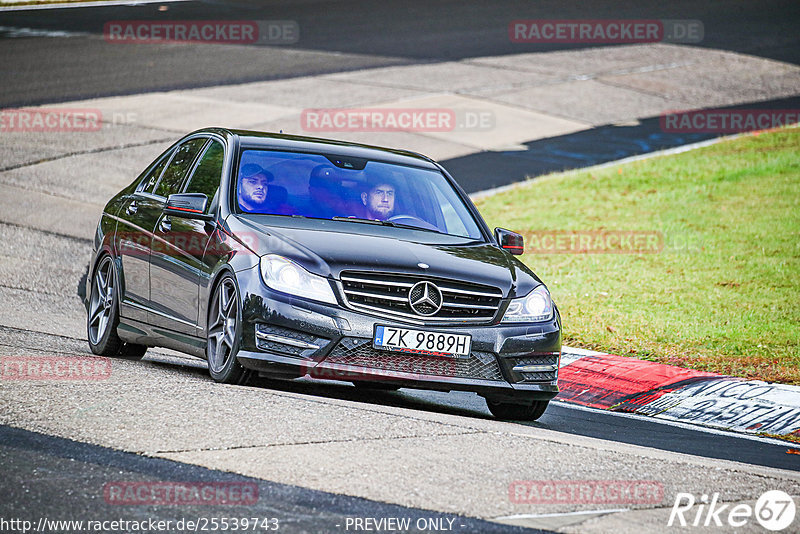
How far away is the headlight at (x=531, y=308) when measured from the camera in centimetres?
773

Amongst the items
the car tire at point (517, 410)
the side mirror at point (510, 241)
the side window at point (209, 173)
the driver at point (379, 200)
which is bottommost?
the car tire at point (517, 410)

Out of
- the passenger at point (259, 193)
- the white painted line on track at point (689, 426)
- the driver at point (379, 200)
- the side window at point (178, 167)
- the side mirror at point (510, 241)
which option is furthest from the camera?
the side window at point (178, 167)

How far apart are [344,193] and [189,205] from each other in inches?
40.9

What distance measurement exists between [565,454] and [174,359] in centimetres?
468

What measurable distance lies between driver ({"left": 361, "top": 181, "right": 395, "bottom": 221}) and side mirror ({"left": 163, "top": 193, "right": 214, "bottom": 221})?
1055 mm

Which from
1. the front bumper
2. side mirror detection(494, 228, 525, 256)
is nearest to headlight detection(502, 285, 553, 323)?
the front bumper

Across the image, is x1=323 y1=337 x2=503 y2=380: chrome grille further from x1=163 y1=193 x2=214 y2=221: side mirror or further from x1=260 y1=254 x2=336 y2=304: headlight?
x1=163 y1=193 x2=214 y2=221: side mirror

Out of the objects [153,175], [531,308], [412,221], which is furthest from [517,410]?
[153,175]

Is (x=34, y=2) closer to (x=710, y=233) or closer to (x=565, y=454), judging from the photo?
(x=710, y=233)

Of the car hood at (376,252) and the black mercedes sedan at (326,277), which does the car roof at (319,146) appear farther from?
the car hood at (376,252)

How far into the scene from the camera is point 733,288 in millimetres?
13109

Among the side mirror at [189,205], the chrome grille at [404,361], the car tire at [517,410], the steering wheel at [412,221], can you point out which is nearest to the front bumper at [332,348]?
the chrome grille at [404,361]

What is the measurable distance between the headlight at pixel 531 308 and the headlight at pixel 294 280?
3.71 ft

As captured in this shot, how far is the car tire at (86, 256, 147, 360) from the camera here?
9.35 metres
